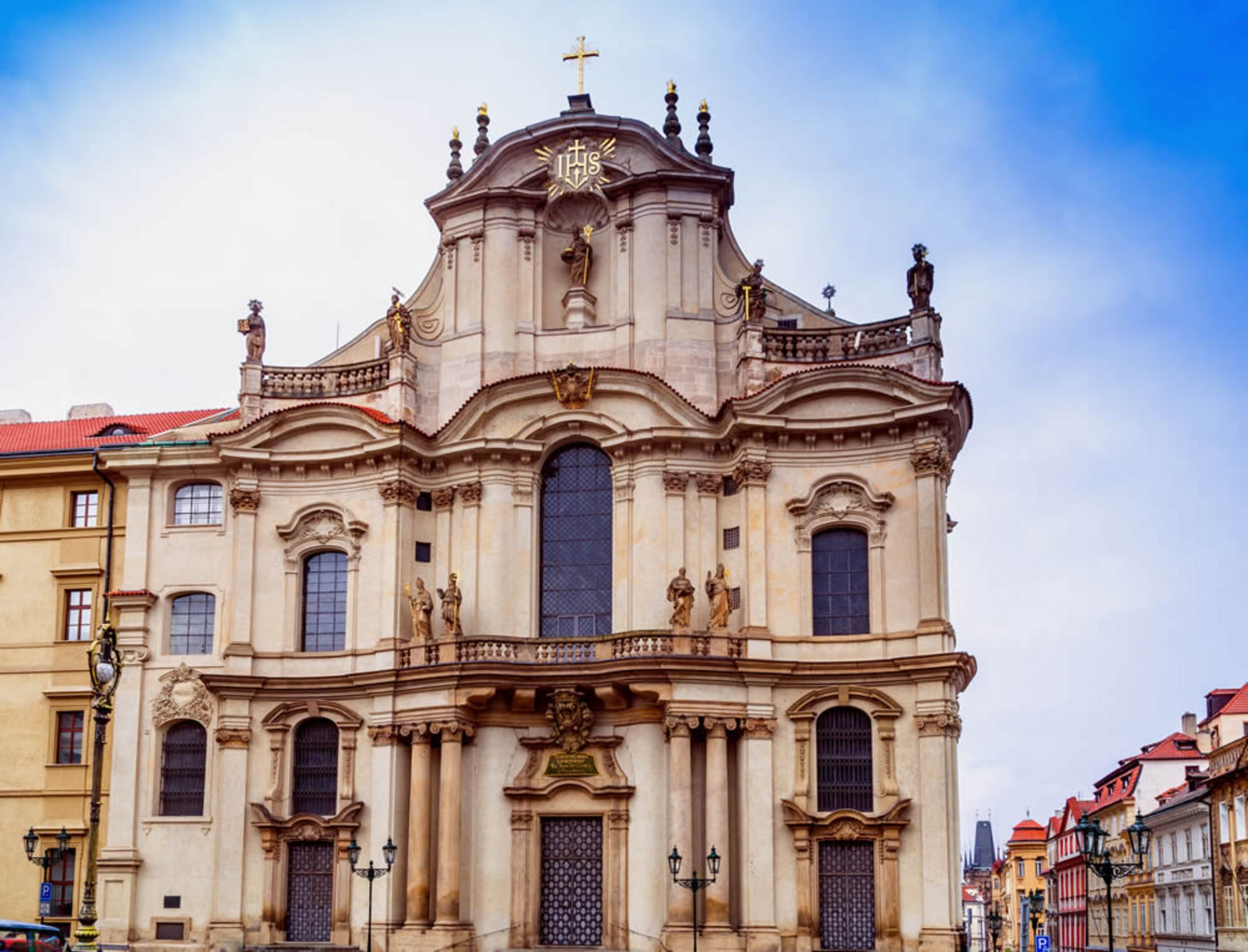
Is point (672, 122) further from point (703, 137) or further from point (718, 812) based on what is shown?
point (718, 812)

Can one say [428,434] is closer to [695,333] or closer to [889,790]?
[695,333]

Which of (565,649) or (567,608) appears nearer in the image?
(565,649)

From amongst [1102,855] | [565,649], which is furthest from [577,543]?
[1102,855]

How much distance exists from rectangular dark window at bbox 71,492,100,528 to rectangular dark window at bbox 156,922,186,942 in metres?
10.2

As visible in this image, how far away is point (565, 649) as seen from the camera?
36.3 meters

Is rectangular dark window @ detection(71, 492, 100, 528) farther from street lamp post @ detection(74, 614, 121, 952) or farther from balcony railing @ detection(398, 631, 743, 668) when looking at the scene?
street lamp post @ detection(74, 614, 121, 952)

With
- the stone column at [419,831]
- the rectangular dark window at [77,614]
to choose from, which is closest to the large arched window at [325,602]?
the stone column at [419,831]

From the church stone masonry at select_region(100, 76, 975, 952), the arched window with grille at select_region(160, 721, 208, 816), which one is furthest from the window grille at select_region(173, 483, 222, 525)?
the arched window with grille at select_region(160, 721, 208, 816)

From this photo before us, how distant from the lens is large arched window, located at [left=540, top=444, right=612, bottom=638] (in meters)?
38.0

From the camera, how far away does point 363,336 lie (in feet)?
137

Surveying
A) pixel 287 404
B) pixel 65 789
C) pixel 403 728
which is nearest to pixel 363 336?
pixel 287 404

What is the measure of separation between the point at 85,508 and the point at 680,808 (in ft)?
56.3

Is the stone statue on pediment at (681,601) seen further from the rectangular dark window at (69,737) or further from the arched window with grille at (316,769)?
the rectangular dark window at (69,737)

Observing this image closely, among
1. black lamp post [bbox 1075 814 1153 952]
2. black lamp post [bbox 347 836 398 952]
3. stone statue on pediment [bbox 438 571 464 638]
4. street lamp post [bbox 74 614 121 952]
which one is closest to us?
street lamp post [bbox 74 614 121 952]
